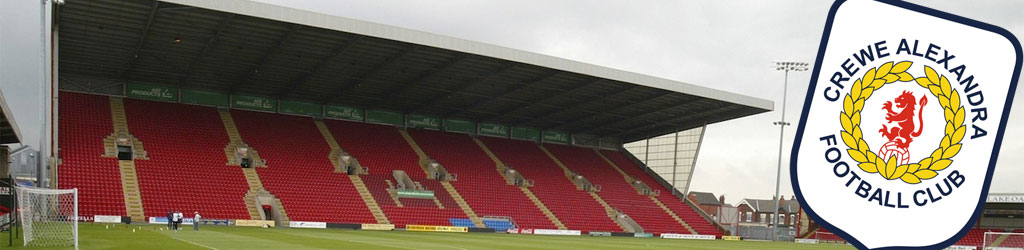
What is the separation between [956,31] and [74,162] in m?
40.2

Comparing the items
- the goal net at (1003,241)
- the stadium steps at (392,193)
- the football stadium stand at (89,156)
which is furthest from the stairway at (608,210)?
the football stadium stand at (89,156)

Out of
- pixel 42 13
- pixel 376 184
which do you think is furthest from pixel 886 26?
pixel 376 184

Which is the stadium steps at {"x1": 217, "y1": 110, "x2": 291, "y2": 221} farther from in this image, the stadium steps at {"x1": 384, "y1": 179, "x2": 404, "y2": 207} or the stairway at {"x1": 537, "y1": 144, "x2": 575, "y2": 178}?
the stairway at {"x1": 537, "y1": 144, "x2": 575, "y2": 178}

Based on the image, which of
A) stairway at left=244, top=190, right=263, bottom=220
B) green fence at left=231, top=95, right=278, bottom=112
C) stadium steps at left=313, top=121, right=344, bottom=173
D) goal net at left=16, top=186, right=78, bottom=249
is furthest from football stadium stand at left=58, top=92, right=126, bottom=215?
stadium steps at left=313, top=121, right=344, bottom=173

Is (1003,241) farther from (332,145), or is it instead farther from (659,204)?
(332,145)

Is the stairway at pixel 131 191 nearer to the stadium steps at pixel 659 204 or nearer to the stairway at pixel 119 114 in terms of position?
the stairway at pixel 119 114

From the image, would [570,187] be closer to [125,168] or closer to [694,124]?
[694,124]

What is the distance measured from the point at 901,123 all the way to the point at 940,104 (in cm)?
15

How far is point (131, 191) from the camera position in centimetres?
3603

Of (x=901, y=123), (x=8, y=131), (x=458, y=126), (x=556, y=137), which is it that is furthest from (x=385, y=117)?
(x=901, y=123)

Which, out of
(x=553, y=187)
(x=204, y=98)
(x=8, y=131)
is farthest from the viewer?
(x=553, y=187)

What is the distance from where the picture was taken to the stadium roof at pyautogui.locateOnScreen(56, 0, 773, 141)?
31633 millimetres

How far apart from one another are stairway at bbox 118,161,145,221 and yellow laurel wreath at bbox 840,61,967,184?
36.5m

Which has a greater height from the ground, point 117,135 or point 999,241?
point 117,135
